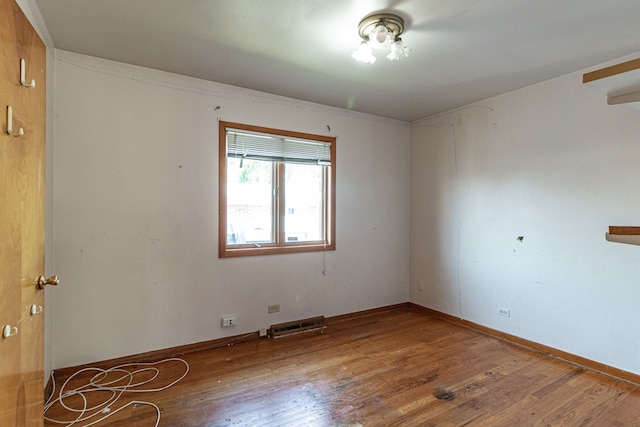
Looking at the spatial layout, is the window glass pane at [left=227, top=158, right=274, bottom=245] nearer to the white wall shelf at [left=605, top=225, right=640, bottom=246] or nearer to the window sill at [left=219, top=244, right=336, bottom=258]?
the window sill at [left=219, top=244, right=336, bottom=258]

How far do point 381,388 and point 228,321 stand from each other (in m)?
1.50

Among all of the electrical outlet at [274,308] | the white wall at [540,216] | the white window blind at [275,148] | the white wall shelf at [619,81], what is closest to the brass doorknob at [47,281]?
the white window blind at [275,148]

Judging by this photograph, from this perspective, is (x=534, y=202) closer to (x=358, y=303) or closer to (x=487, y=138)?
(x=487, y=138)

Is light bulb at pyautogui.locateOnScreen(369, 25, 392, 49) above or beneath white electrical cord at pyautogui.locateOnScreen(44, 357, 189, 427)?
above

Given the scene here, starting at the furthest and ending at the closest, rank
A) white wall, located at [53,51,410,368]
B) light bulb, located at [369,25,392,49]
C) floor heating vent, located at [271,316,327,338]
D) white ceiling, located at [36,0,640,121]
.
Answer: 1. floor heating vent, located at [271,316,327,338]
2. white wall, located at [53,51,410,368]
3. light bulb, located at [369,25,392,49]
4. white ceiling, located at [36,0,640,121]

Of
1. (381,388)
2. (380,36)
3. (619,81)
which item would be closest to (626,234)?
(619,81)

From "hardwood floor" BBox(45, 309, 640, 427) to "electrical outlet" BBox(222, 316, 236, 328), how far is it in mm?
219

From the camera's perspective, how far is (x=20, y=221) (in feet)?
4.14

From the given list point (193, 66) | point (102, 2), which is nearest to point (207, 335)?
point (193, 66)

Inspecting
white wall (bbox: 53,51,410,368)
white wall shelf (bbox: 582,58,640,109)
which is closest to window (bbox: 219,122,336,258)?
white wall (bbox: 53,51,410,368)

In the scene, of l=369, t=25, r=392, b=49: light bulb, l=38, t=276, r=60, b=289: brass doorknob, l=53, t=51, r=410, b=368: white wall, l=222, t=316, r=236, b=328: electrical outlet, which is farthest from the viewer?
l=222, t=316, r=236, b=328: electrical outlet

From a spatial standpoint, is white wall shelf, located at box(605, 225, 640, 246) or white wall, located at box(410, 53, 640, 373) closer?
white wall shelf, located at box(605, 225, 640, 246)

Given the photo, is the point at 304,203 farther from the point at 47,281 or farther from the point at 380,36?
the point at 47,281

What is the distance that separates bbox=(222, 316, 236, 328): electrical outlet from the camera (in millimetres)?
2900
